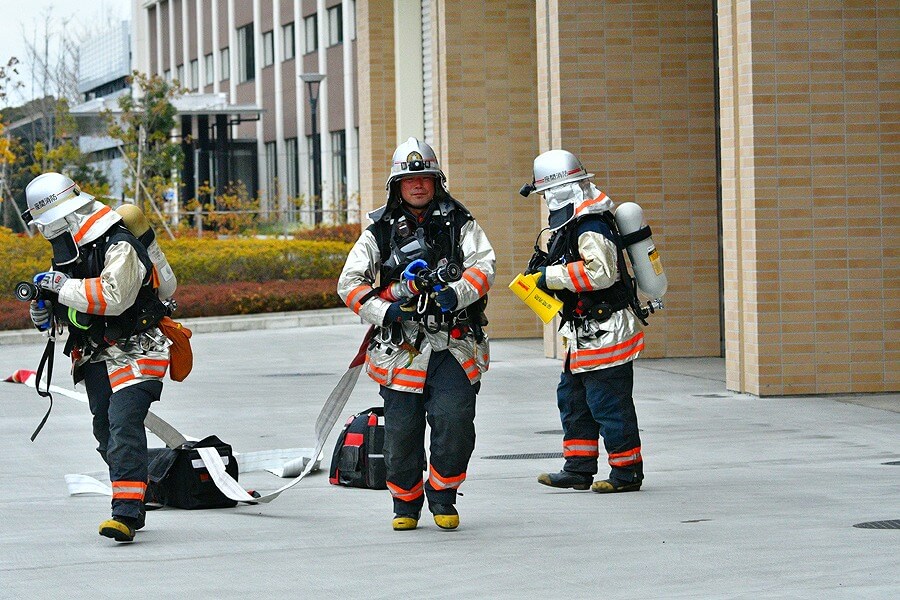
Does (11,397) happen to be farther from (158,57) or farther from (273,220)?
(158,57)

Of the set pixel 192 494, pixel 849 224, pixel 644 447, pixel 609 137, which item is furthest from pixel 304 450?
pixel 609 137

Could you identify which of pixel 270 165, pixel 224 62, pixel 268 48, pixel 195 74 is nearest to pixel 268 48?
pixel 268 48

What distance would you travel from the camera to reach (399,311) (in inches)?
294

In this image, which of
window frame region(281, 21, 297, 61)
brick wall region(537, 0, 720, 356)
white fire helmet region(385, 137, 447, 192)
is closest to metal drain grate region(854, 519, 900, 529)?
white fire helmet region(385, 137, 447, 192)

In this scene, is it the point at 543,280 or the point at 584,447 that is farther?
the point at 584,447

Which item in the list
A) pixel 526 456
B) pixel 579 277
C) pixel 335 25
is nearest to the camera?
pixel 579 277

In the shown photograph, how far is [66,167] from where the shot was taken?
4212cm

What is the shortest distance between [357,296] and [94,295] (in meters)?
1.27

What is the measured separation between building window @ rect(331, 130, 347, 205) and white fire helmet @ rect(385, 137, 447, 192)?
3978 cm

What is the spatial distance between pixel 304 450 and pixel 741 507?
10.8ft

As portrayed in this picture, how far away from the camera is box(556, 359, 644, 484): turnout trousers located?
8.61 meters

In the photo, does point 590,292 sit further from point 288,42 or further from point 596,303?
point 288,42

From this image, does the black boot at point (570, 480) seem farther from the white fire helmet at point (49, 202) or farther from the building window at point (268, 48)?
the building window at point (268, 48)

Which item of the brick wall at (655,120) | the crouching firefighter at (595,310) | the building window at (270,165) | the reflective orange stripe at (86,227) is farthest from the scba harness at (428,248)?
the building window at (270,165)
